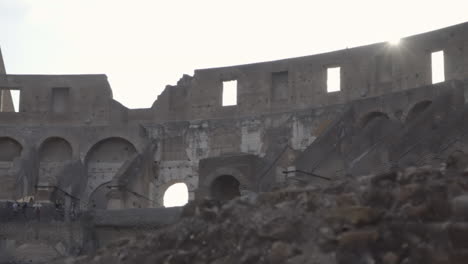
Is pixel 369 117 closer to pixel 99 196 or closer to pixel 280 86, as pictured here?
pixel 280 86

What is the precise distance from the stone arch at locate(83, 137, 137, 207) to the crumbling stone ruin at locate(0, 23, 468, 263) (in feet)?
0.13

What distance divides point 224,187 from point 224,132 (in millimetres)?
2720

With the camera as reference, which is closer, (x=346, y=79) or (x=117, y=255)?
(x=117, y=255)

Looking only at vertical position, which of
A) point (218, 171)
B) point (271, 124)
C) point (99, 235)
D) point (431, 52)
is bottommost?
point (99, 235)

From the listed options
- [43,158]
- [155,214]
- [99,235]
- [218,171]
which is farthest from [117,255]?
[43,158]

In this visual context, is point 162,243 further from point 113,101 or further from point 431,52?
point 113,101

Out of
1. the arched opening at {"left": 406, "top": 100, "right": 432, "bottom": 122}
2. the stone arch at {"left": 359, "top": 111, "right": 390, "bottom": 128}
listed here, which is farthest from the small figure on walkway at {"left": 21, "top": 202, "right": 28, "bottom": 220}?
the arched opening at {"left": 406, "top": 100, "right": 432, "bottom": 122}

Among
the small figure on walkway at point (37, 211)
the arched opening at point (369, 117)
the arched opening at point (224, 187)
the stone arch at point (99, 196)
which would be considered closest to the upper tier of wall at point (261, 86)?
the arched opening at point (369, 117)

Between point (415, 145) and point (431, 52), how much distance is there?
5223mm

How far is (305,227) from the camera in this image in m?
9.91

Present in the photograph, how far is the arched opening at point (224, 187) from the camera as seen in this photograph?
978 inches

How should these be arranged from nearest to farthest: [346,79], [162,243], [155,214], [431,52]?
[162,243]
[155,214]
[431,52]
[346,79]

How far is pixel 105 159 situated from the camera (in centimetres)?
2883

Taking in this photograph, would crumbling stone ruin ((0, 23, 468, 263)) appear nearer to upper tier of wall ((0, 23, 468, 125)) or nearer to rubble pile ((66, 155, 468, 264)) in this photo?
upper tier of wall ((0, 23, 468, 125))
